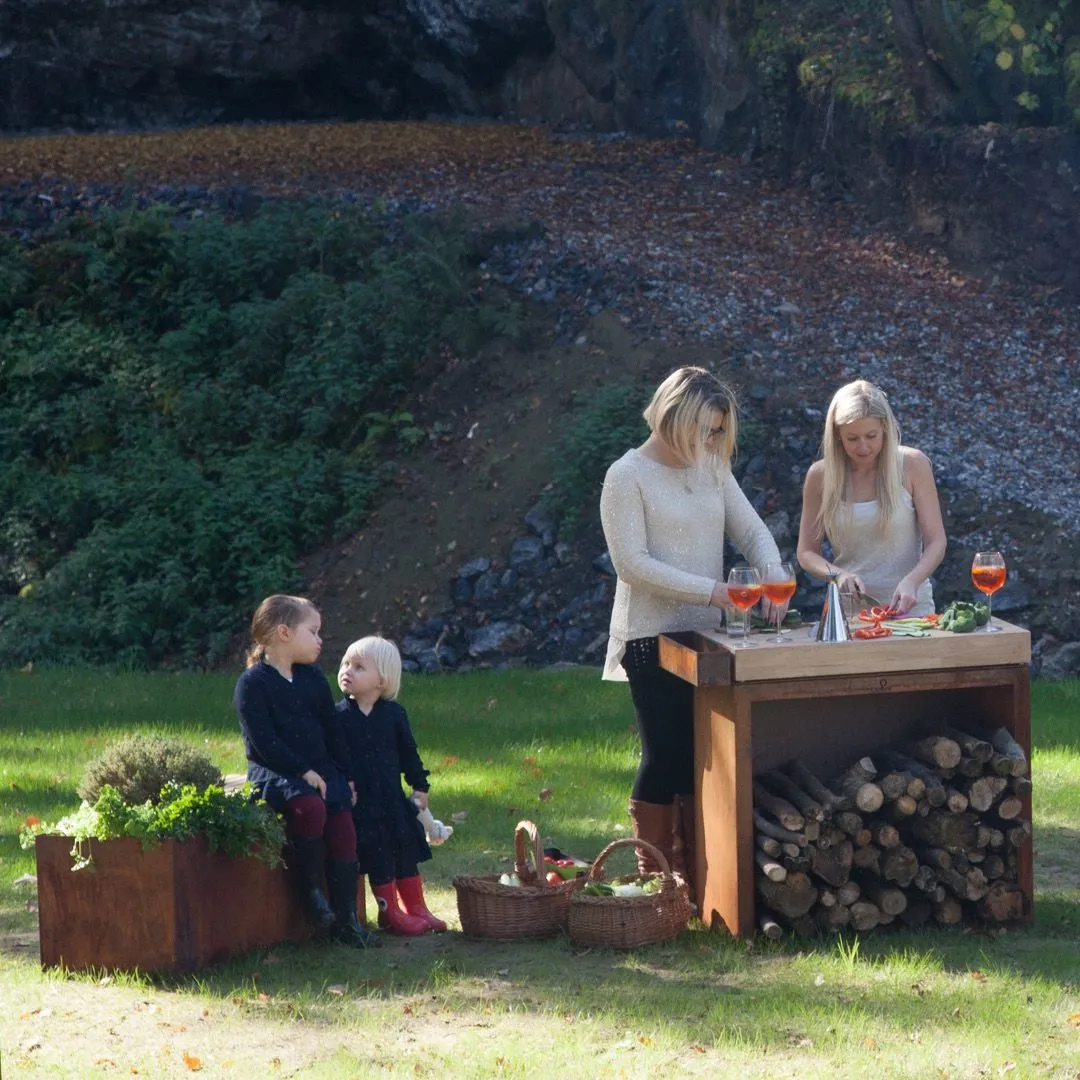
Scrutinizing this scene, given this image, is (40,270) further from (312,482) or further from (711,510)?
(711,510)

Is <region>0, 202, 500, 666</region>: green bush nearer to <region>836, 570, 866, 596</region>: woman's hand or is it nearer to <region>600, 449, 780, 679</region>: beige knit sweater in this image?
<region>600, 449, 780, 679</region>: beige knit sweater

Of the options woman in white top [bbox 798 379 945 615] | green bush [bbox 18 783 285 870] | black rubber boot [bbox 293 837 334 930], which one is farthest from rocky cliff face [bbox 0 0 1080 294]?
green bush [bbox 18 783 285 870]

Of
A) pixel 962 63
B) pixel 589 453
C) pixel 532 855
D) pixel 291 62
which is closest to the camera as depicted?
pixel 532 855

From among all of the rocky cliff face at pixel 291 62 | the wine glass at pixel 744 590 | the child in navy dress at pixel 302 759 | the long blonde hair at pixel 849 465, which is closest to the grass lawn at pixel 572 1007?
the child in navy dress at pixel 302 759

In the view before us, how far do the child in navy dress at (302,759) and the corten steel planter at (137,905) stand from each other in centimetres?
26

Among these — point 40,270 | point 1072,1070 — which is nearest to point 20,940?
point 1072,1070

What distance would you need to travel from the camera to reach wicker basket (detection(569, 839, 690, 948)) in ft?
18.9

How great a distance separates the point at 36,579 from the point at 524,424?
3.83 metres

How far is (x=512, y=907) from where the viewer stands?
592cm

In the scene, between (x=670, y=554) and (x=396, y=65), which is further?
(x=396, y=65)

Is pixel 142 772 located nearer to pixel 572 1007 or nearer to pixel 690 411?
pixel 572 1007

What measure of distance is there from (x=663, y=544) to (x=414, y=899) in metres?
1.58

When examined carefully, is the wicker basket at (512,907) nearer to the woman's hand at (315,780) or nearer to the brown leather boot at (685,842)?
the brown leather boot at (685,842)

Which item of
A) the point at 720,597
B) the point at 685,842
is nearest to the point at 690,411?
the point at 720,597
